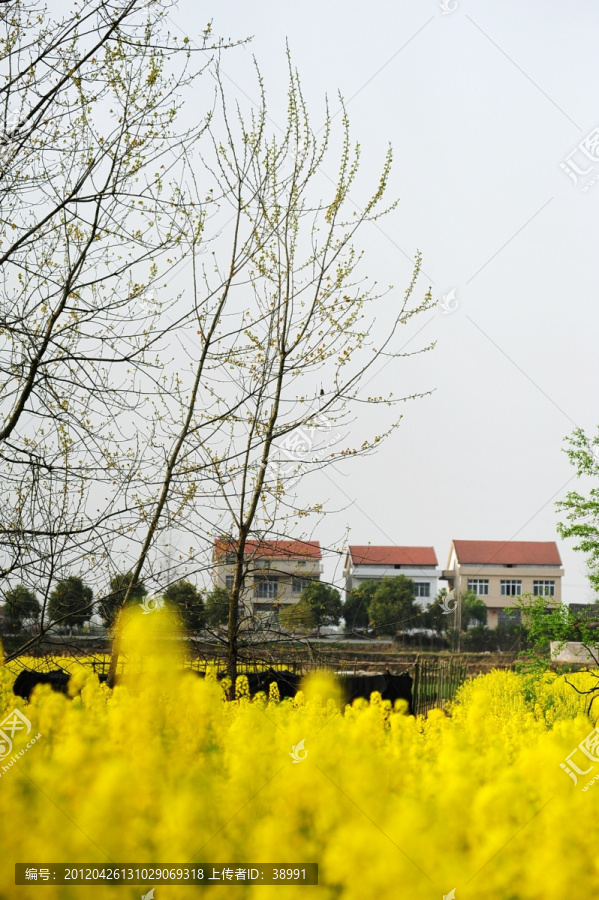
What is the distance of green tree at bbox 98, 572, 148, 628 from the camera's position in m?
3.66

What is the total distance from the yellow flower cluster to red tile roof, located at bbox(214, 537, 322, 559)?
8.01 feet

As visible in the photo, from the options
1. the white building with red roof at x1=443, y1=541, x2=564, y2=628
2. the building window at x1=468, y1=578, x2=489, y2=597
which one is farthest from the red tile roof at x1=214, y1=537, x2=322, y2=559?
the building window at x1=468, y1=578, x2=489, y2=597

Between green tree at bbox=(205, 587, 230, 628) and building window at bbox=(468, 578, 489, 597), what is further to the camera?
building window at bbox=(468, 578, 489, 597)

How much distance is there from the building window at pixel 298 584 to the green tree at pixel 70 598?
137 cm

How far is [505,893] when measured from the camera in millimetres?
1458

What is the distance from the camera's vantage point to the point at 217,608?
4789mm

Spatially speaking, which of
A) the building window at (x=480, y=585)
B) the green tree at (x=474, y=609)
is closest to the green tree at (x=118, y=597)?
the green tree at (x=474, y=609)

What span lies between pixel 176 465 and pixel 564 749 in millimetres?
2459

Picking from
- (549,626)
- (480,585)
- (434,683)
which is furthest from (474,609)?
(434,683)

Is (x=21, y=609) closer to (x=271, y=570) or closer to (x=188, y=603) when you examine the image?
(x=188, y=603)

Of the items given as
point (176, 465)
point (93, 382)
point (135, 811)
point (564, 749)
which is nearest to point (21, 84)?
point (93, 382)

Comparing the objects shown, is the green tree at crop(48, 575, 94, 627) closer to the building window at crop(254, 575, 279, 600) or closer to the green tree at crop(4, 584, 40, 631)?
the green tree at crop(4, 584, 40, 631)

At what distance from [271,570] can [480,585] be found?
1292 inches

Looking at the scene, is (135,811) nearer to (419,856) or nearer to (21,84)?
(419,856)
